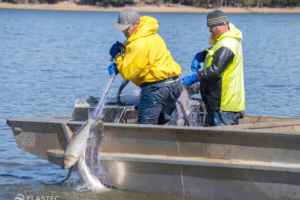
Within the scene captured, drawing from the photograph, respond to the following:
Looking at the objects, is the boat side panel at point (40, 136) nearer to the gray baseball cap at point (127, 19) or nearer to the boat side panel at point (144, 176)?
the boat side panel at point (144, 176)

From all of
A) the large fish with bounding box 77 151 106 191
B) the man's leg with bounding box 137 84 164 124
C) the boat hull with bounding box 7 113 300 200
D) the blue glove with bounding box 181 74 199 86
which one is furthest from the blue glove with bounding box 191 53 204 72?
the large fish with bounding box 77 151 106 191

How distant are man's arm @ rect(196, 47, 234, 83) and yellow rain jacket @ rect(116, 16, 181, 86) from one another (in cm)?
47

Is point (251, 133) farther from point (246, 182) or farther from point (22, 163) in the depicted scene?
point (22, 163)

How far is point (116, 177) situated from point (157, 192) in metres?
0.60

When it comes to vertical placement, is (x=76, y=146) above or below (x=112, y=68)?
below

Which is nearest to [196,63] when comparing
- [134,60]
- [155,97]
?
[155,97]

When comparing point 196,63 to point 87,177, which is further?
point 196,63

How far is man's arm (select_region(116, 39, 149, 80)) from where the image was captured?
5301mm

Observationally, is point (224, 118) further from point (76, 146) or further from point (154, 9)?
point (154, 9)

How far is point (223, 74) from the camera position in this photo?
5449 millimetres

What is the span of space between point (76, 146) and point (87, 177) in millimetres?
608

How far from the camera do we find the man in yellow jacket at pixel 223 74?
5.34 metres

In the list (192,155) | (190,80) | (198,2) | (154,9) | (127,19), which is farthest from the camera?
(198,2)

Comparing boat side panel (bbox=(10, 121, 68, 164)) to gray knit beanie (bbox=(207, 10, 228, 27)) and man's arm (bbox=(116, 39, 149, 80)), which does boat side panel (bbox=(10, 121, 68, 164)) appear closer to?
man's arm (bbox=(116, 39, 149, 80))
